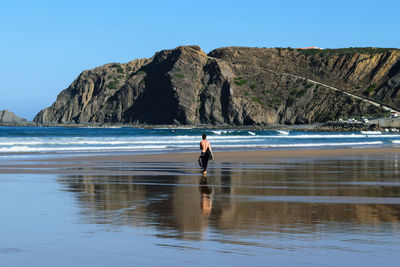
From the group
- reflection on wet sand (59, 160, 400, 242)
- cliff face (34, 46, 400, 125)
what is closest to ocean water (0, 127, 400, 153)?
reflection on wet sand (59, 160, 400, 242)

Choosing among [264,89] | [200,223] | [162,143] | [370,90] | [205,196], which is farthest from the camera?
[264,89]

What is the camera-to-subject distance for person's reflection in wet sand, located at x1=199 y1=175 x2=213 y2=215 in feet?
38.0

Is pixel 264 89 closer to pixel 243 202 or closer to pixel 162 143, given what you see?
pixel 162 143

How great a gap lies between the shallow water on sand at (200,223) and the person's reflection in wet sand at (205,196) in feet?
0.07

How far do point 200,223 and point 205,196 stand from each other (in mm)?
4291

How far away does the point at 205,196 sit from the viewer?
46.0 feet

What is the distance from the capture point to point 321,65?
196750 mm

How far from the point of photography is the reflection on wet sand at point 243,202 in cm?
952

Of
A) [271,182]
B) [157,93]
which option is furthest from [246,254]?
[157,93]

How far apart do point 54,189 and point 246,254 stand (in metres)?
9.20

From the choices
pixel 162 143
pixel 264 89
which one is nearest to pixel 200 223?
pixel 162 143

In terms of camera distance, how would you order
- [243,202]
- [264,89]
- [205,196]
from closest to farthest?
[243,202] → [205,196] → [264,89]

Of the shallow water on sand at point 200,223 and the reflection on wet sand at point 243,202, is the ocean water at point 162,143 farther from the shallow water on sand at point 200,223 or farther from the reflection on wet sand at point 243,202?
the shallow water on sand at point 200,223

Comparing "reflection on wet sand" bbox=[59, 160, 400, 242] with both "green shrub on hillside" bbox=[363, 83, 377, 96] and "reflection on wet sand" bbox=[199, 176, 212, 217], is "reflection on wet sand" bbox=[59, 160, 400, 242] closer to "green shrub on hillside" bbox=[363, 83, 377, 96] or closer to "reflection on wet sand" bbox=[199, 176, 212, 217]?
"reflection on wet sand" bbox=[199, 176, 212, 217]
